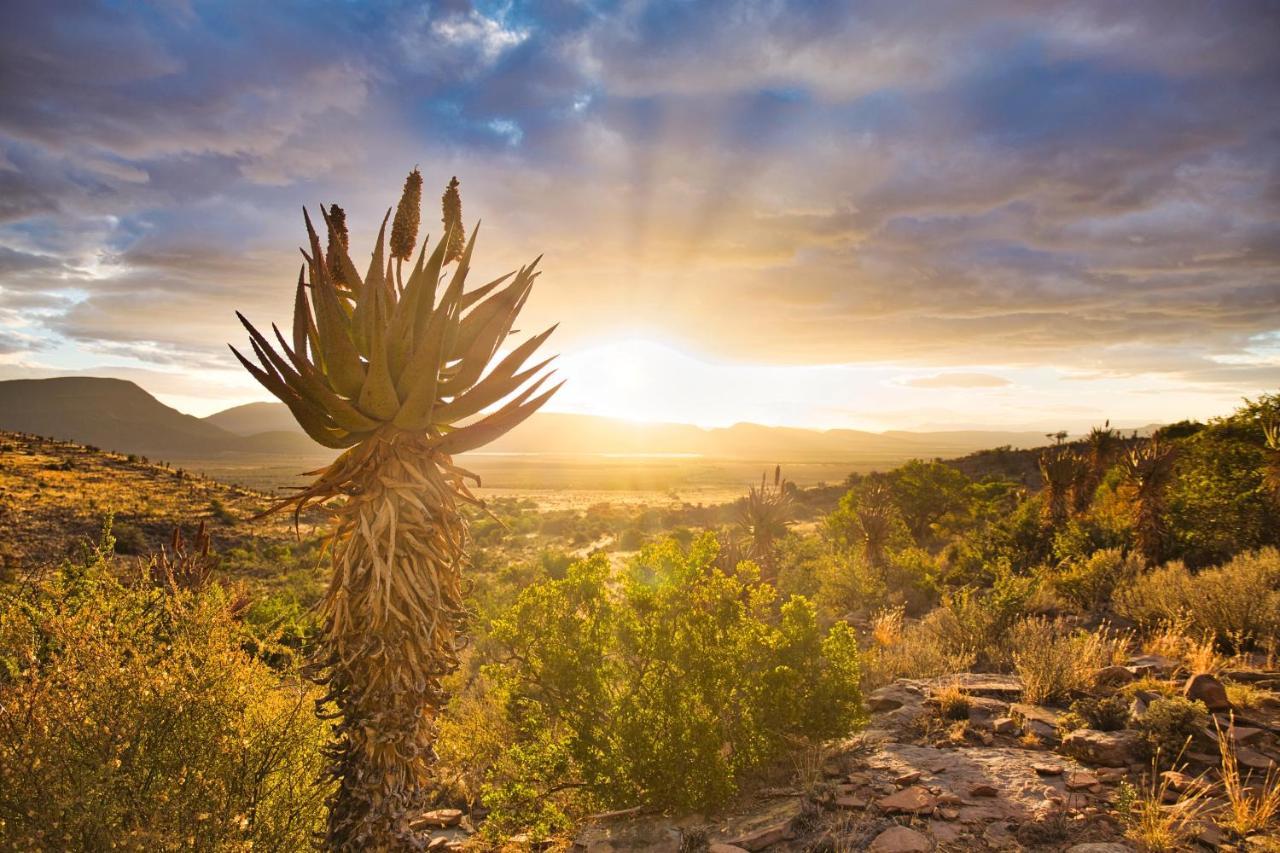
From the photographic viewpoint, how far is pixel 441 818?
19.0 ft

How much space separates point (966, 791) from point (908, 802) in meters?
0.57

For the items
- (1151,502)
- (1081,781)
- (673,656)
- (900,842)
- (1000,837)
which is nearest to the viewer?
(900,842)

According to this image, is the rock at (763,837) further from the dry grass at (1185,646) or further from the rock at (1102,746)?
the dry grass at (1185,646)

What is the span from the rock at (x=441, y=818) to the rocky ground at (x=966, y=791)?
1.54m

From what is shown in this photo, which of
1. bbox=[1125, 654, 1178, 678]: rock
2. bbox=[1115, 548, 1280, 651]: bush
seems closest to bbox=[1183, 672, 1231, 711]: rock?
bbox=[1125, 654, 1178, 678]: rock

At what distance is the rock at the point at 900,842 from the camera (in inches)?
163

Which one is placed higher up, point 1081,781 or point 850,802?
point 1081,781

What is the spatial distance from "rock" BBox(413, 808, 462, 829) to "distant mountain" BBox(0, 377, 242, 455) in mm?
176263

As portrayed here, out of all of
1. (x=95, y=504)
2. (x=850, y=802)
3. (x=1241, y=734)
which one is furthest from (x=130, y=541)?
(x=1241, y=734)

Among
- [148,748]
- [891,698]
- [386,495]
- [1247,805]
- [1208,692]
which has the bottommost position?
[891,698]

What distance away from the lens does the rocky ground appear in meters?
4.35

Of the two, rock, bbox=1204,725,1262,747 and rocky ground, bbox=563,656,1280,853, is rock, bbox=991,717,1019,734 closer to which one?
rocky ground, bbox=563,656,1280,853

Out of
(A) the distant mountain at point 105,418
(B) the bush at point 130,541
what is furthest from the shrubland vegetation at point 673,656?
(A) the distant mountain at point 105,418

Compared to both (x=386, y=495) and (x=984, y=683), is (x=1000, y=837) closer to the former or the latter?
(x=984, y=683)
